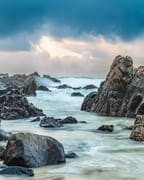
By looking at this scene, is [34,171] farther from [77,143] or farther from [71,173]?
[77,143]

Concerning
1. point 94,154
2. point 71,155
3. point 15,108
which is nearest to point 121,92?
point 15,108

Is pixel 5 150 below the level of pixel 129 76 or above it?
below

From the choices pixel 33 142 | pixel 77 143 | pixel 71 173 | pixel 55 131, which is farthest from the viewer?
pixel 55 131

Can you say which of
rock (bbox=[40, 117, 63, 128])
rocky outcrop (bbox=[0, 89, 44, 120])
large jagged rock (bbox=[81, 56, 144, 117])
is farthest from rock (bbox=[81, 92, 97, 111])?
rock (bbox=[40, 117, 63, 128])

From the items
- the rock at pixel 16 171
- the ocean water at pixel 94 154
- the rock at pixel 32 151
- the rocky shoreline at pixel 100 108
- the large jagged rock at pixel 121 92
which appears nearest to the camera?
the rock at pixel 16 171

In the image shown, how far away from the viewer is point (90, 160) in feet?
34.8

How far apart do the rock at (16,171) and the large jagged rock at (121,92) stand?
44.3 ft

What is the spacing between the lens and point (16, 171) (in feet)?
29.6

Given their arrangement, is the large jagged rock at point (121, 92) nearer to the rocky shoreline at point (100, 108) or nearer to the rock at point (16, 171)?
the rocky shoreline at point (100, 108)

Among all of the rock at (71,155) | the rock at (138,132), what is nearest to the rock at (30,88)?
the rock at (138,132)

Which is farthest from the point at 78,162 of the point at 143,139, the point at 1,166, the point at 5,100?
the point at 5,100

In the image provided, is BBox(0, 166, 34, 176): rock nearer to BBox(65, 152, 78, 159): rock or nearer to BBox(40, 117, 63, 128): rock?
BBox(65, 152, 78, 159): rock

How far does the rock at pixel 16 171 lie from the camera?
8922mm

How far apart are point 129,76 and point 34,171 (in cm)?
1648
